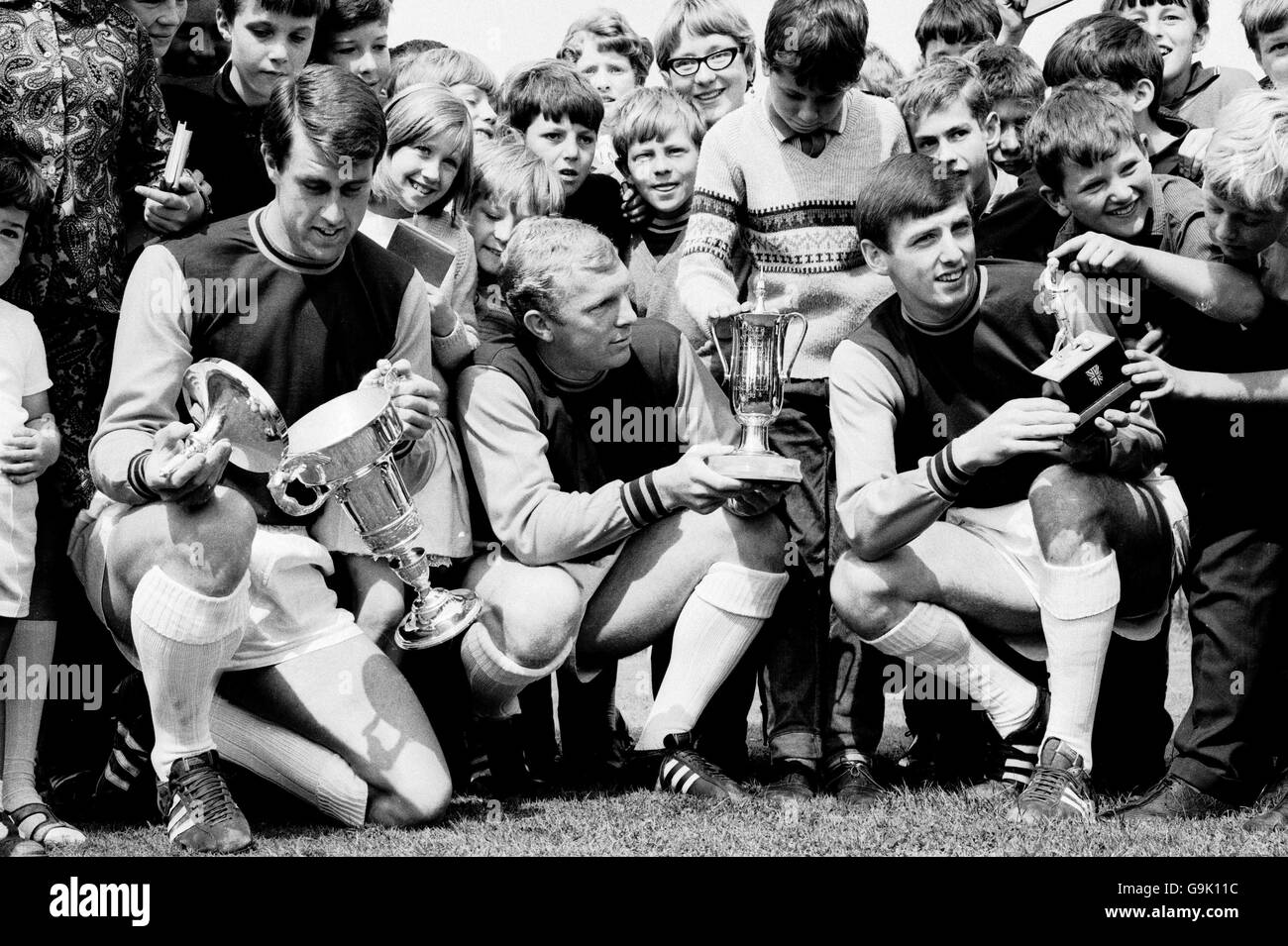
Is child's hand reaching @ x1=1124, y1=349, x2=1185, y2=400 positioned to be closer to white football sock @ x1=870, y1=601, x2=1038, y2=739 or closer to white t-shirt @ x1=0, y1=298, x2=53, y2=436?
white football sock @ x1=870, y1=601, x2=1038, y2=739

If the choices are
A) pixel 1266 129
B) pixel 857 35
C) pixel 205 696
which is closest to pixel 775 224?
pixel 857 35

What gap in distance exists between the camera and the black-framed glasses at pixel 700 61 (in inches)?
255

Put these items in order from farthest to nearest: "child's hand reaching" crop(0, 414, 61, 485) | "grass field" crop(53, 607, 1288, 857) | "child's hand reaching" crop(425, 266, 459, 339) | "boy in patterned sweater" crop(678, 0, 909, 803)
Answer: "boy in patterned sweater" crop(678, 0, 909, 803)
"child's hand reaching" crop(425, 266, 459, 339)
"child's hand reaching" crop(0, 414, 61, 485)
"grass field" crop(53, 607, 1288, 857)

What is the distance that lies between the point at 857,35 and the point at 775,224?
670mm

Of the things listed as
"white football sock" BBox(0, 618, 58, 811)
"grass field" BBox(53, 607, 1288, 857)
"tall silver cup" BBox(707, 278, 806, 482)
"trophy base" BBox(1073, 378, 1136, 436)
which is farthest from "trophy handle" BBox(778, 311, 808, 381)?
"white football sock" BBox(0, 618, 58, 811)

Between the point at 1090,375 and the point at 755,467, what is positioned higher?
the point at 1090,375

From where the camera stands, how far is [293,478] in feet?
14.2

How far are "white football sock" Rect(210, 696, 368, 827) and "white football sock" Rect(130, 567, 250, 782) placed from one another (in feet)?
0.76

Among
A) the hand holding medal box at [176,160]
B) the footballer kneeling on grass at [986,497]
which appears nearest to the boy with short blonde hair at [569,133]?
the footballer kneeling on grass at [986,497]

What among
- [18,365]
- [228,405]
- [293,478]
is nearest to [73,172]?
[18,365]

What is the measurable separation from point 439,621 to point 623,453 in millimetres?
1043

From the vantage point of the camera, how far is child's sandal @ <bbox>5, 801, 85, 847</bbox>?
4.15 meters

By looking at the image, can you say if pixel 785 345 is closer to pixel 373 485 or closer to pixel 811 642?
pixel 811 642

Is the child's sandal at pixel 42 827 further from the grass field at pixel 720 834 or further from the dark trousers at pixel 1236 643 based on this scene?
the dark trousers at pixel 1236 643
